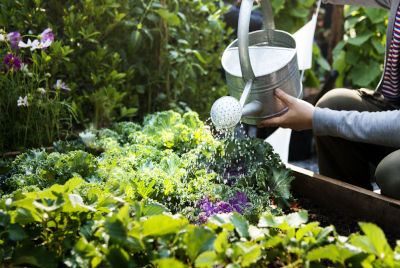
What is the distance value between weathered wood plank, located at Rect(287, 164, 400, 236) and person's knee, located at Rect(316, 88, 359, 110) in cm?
32

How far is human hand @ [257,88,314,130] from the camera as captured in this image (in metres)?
1.36

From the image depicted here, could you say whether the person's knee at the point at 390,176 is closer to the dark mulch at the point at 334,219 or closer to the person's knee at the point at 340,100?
the dark mulch at the point at 334,219

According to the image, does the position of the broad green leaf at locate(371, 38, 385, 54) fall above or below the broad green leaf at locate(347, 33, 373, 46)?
below

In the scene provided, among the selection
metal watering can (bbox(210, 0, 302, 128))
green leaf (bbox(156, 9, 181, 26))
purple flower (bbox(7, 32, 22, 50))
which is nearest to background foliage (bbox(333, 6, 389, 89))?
green leaf (bbox(156, 9, 181, 26))

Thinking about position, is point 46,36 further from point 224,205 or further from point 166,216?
point 166,216

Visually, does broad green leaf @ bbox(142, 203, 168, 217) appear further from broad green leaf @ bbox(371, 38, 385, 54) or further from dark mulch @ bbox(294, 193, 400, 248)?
broad green leaf @ bbox(371, 38, 385, 54)

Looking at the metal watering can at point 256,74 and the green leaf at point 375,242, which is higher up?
the metal watering can at point 256,74

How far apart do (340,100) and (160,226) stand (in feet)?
3.78

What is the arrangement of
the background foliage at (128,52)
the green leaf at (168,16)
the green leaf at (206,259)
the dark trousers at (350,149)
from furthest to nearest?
the green leaf at (168,16) < the background foliage at (128,52) < the dark trousers at (350,149) < the green leaf at (206,259)

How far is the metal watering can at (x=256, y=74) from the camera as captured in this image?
1198 mm

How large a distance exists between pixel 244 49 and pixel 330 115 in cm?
40

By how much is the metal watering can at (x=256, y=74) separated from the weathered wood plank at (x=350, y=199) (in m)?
0.33

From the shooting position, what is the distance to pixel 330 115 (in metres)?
1.36

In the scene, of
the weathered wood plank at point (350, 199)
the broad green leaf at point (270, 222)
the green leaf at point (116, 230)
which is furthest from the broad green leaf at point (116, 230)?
the weathered wood plank at point (350, 199)
